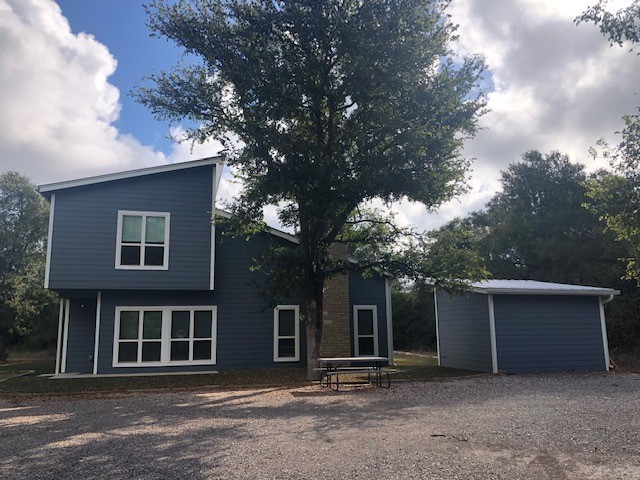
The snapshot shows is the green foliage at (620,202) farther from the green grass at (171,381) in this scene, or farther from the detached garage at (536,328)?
the green grass at (171,381)

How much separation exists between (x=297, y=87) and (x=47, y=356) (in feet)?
81.2

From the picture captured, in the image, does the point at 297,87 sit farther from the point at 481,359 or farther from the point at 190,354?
the point at 481,359

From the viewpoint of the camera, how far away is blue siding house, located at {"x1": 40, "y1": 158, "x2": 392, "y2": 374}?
14.8m

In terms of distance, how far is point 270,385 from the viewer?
40.9ft

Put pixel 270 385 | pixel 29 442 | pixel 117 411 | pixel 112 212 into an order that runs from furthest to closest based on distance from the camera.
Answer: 1. pixel 112 212
2. pixel 270 385
3. pixel 117 411
4. pixel 29 442

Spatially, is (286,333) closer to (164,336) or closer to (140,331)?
(164,336)

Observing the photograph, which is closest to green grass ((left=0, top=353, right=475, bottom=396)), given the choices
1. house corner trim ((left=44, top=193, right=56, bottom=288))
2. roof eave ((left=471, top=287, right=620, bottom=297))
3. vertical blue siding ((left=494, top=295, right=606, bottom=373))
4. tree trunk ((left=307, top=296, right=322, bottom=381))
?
tree trunk ((left=307, top=296, right=322, bottom=381))

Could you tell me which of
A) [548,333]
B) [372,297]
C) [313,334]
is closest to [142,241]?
[313,334]

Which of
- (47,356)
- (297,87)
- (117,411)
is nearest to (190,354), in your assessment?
(117,411)

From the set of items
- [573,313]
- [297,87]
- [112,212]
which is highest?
[297,87]

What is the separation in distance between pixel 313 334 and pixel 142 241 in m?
6.07

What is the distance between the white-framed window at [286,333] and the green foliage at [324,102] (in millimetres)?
3172

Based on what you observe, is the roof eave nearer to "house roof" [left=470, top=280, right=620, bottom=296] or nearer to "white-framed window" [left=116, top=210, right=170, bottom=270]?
"house roof" [left=470, top=280, right=620, bottom=296]

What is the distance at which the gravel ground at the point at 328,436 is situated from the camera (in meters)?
5.07
